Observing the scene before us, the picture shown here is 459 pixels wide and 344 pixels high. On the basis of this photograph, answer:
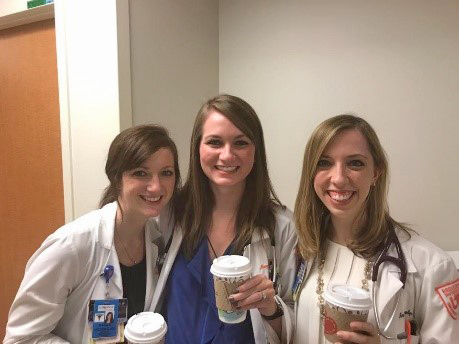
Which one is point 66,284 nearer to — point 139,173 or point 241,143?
point 139,173

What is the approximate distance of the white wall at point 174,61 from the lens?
2205 mm

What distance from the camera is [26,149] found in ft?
9.08

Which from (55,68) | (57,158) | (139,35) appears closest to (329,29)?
(139,35)

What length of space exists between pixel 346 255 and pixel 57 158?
220 cm

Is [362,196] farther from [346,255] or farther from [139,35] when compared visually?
[139,35]

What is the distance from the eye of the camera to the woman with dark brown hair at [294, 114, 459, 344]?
3.61 feet

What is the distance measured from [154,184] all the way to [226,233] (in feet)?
1.26

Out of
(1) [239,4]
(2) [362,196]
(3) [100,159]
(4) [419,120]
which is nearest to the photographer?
(2) [362,196]

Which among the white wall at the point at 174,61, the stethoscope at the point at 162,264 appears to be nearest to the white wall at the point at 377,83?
the white wall at the point at 174,61

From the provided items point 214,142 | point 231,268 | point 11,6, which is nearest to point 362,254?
point 231,268

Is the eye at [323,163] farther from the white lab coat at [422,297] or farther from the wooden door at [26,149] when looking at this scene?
the wooden door at [26,149]

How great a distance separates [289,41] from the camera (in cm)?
250

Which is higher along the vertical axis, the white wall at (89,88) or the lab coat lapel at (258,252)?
the white wall at (89,88)

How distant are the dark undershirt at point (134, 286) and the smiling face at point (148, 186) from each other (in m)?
0.23
